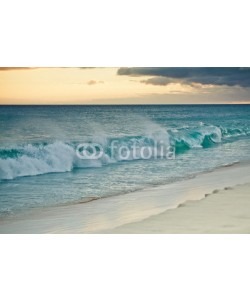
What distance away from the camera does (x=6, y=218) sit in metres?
4.66

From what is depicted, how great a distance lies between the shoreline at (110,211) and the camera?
15.3 ft

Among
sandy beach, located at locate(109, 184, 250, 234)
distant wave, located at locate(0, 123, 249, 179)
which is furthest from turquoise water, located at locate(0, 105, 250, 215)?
sandy beach, located at locate(109, 184, 250, 234)

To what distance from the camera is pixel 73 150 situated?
472cm

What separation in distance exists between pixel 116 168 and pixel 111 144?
19cm

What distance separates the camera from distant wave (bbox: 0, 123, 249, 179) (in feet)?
15.4
